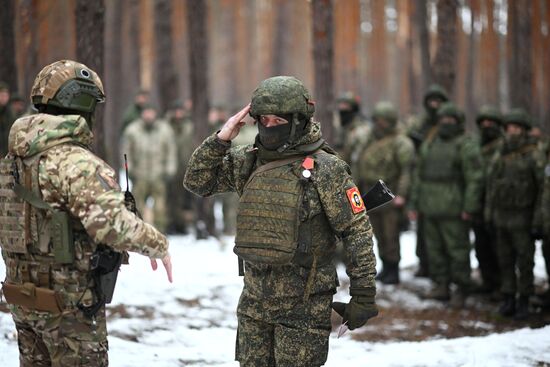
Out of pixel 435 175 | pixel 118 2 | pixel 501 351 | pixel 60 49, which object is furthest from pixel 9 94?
pixel 60 49

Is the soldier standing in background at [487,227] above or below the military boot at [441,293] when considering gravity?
above

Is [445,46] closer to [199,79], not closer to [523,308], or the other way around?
[199,79]

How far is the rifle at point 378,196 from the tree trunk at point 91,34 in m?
3.79

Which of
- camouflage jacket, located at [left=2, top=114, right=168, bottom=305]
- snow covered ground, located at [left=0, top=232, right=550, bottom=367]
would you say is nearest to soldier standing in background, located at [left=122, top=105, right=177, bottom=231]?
snow covered ground, located at [left=0, top=232, right=550, bottom=367]

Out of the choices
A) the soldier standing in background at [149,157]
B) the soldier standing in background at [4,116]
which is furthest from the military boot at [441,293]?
the soldier standing in background at [4,116]

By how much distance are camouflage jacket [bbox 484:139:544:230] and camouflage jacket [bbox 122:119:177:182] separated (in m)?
6.12

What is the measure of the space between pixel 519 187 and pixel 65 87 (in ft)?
19.8

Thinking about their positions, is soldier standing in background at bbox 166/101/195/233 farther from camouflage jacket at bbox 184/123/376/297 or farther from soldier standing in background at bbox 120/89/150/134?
camouflage jacket at bbox 184/123/376/297

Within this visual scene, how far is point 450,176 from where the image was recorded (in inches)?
340

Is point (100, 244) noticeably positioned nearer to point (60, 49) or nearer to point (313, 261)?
point (313, 261)

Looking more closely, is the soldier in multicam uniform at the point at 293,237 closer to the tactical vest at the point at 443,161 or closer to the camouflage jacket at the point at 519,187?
the camouflage jacket at the point at 519,187

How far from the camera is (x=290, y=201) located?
3.93 m

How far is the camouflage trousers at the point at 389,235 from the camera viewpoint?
9.62 m

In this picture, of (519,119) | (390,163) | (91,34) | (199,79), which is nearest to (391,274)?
(390,163)
